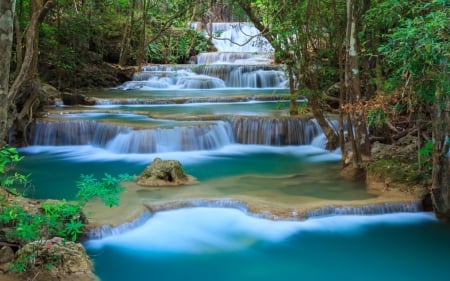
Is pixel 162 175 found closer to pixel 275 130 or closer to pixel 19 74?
pixel 19 74

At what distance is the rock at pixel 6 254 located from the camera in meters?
4.87

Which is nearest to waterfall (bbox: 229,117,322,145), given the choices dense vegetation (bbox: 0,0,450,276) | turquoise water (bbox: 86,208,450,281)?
dense vegetation (bbox: 0,0,450,276)

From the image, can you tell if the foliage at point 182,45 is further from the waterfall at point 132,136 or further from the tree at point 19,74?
the tree at point 19,74

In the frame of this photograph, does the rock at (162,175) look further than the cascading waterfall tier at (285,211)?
Yes

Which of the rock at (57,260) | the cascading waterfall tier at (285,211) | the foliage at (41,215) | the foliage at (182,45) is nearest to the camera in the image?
the foliage at (41,215)

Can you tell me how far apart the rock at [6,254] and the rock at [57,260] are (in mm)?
194

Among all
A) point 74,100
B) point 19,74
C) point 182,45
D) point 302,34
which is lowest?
point 74,100

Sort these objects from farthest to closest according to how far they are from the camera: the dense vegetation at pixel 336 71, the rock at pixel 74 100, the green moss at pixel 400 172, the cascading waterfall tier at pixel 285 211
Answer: the rock at pixel 74 100 < the green moss at pixel 400 172 < the cascading waterfall tier at pixel 285 211 < the dense vegetation at pixel 336 71

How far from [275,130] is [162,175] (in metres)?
4.57

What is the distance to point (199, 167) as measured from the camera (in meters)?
9.91

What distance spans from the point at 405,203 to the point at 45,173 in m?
6.40

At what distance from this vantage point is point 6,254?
16.1 feet

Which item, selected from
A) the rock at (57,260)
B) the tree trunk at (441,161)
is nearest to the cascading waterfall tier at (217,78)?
the tree trunk at (441,161)

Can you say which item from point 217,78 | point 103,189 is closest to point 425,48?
point 103,189
